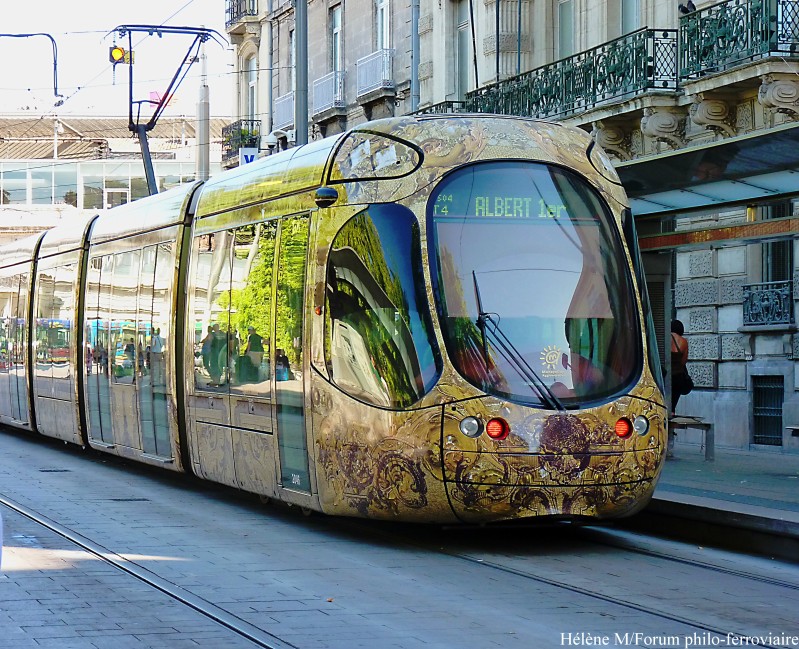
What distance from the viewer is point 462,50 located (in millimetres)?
29906

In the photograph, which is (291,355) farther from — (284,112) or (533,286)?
(284,112)

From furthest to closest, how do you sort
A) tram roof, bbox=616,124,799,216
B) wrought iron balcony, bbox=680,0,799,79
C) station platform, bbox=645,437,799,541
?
wrought iron balcony, bbox=680,0,799,79 → tram roof, bbox=616,124,799,216 → station platform, bbox=645,437,799,541

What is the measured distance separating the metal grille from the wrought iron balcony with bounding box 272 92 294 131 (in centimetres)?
1900

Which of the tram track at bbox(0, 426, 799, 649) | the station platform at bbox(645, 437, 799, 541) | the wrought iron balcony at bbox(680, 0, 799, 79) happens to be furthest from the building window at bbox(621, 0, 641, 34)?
the tram track at bbox(0, 426, 799, 649)

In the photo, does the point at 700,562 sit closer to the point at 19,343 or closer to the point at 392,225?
the point at 392,225

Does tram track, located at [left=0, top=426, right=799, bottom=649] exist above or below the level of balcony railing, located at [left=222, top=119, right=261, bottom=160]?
below

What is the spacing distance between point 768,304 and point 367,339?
36.4 ft

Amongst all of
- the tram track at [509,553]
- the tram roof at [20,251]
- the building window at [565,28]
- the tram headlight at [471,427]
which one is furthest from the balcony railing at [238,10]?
the tram headlight at [471,427]

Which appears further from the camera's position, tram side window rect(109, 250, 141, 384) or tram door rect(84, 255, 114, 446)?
tram door rect(84, 255, 114, 446)

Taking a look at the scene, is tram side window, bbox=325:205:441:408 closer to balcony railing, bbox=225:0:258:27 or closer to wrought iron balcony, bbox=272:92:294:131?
wrought iron balcony, bbox=272:92:294:131

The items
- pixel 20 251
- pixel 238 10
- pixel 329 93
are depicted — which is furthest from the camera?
pixel 238 10

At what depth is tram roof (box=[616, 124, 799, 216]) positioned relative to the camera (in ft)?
38.3

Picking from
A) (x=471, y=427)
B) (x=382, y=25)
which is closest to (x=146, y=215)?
(x=471, y=427)

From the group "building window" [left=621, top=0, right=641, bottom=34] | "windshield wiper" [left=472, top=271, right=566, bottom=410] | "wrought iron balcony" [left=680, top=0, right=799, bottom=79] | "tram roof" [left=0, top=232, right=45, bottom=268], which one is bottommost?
"windshield wiper" [left=472, top=271, right=566, bottom=410]
